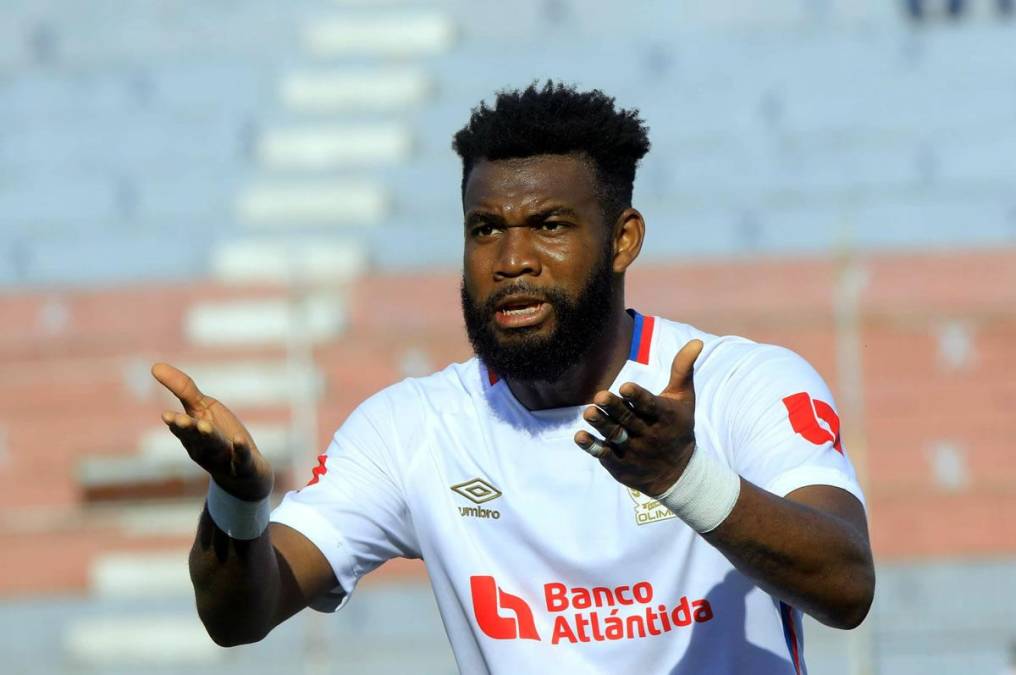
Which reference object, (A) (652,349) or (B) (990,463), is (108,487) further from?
(A) (652,349)

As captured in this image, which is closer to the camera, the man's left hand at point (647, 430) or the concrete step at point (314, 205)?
the man's left hand at point (647, 430)

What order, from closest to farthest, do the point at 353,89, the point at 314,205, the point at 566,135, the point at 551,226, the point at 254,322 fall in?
the point at 551,226 < the point at 566,135 < the point at 254,322 < the point at 314,205 < the point at 353,89

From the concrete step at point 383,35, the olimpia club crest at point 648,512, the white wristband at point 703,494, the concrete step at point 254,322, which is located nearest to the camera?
the white wristband at point 703,494

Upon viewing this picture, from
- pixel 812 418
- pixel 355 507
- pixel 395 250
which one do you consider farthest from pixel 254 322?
pixel 812 418

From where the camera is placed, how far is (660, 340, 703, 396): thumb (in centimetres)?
264

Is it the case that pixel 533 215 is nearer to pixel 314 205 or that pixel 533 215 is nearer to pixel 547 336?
pixel 547 336

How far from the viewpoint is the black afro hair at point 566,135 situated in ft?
11.2

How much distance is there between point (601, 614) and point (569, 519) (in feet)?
0.68

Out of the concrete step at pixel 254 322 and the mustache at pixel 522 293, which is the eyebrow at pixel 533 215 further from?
the concrete step at pixel 254 322

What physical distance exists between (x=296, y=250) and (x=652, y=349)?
8621 mm

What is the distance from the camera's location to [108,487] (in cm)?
898

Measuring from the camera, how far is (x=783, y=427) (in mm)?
3107

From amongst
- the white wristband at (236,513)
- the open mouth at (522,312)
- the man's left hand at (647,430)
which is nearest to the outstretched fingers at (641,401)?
the man's left hand at (647,430)

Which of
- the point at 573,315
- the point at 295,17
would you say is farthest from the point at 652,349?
the point at 295,17
